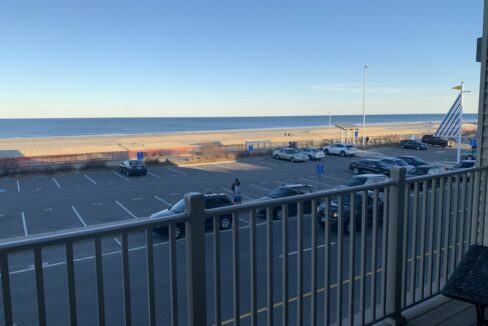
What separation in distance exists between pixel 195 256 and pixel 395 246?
1.78 m

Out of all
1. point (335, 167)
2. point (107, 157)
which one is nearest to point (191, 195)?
point (335, 167)

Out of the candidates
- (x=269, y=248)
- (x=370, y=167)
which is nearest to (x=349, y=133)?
(x=370, y=167)

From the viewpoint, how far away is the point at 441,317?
3.53 meters

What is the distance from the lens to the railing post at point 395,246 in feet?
10.5

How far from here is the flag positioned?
31.2 metres

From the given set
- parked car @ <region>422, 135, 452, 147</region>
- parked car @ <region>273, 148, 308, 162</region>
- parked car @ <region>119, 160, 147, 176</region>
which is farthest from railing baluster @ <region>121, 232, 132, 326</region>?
parked car @ <region>422, 135, 452, 147</region>

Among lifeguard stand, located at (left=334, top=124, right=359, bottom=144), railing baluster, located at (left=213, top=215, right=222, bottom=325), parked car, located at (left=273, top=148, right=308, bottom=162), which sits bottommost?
parked car, located at (left=273, top=148, right=308, bottom=162)

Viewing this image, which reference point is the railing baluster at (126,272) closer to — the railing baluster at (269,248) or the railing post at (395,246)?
the railing baluster at (269,248)

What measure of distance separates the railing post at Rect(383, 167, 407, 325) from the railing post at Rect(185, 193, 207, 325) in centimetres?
165

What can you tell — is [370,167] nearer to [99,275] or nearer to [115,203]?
[115,203]

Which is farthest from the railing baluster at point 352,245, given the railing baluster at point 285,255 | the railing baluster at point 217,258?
the railing baluster at point 217,258

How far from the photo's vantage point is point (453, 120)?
34031 millimetres

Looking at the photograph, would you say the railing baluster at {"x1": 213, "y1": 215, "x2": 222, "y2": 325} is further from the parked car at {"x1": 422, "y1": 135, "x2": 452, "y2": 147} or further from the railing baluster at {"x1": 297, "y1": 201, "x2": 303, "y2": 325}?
the parked car at {"x1": 422, "y1": 135, "x2": 452, "y2": 147}

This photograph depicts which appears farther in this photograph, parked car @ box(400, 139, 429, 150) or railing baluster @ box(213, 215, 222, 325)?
parked car @ box(400, 139, 429, 150)
